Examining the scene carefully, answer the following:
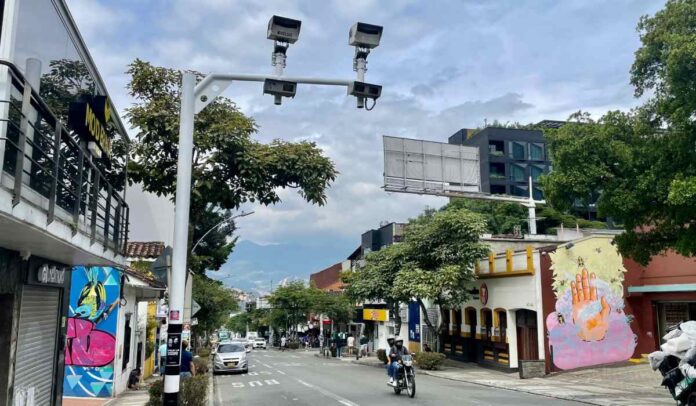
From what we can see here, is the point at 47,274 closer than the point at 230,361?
Yes

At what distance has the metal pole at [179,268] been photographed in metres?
8.02

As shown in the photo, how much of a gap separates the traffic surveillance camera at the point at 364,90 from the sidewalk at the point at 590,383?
1127cm

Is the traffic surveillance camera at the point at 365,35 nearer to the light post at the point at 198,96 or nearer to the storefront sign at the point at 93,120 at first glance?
the light post at the point at 198,96

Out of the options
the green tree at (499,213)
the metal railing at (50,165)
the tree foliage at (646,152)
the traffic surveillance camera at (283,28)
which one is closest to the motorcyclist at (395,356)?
the tree foliage at (646,152)

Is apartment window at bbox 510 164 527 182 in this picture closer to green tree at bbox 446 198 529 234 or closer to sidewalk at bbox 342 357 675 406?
green tree at bbox 446 198 529 234

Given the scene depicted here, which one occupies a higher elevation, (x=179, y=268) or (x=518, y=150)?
(x=518, y=150)

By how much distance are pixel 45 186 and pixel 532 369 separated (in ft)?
72.0

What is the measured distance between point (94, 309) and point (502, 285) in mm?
18597

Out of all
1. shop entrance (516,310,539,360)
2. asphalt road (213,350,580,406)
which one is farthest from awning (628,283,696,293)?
asphalt road (213,350,580,406)

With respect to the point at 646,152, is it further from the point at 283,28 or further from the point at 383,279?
the point at 383,279

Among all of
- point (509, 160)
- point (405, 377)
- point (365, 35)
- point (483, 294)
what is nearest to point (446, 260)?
point (483, 294)

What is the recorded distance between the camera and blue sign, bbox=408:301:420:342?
1537 inches

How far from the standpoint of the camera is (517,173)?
79875mm

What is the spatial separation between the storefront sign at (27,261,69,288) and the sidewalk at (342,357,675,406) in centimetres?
1313
